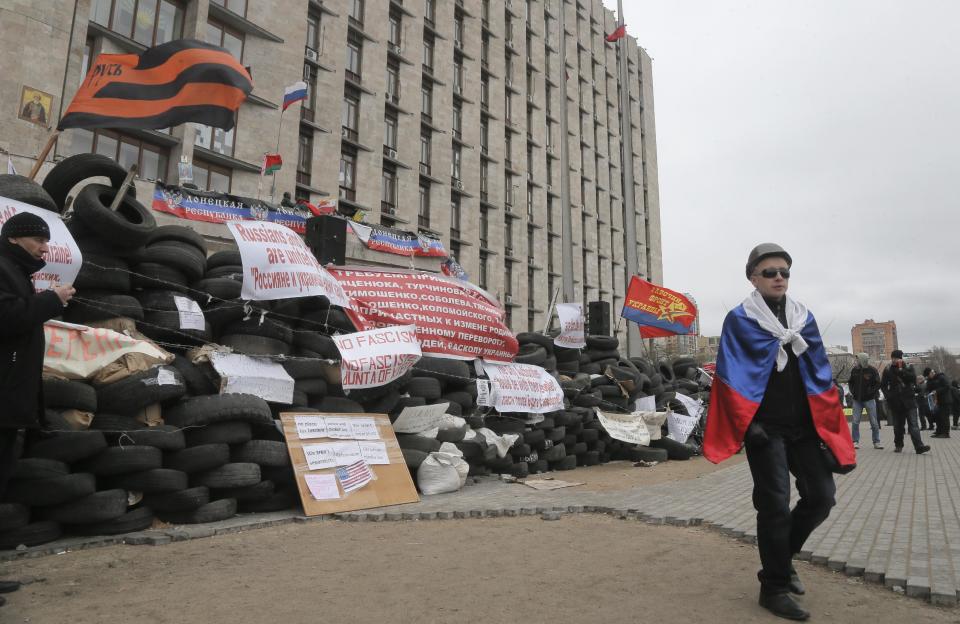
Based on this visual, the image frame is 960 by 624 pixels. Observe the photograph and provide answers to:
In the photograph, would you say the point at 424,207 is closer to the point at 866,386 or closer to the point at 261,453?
the point at 866,386

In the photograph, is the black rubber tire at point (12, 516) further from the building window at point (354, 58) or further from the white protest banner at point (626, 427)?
the building window at point (354, 58)

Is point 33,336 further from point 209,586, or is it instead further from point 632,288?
point 632,288

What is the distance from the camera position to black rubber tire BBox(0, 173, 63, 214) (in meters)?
5.32

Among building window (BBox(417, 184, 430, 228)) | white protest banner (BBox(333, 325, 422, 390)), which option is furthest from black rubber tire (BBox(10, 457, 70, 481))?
building window (BBox(417, 184, 430, 228))

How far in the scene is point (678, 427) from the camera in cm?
1266

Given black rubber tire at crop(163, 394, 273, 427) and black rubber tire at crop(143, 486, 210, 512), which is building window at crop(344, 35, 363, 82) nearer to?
black rubber tire at crop(163, 394, 273, 427)

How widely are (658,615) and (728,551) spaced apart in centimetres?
168

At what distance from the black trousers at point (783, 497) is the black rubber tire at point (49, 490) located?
4.57 m

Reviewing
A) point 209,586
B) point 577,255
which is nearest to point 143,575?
point 209,586

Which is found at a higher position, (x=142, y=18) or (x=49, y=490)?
(x=142, y=18)

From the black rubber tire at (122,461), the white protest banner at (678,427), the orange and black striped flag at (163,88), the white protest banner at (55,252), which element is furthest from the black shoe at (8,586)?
the white protest banner at (678,427)

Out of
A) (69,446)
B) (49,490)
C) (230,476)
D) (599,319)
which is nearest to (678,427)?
(599,319)

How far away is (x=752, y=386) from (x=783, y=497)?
1.96 ft

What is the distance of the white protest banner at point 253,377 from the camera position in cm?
584
